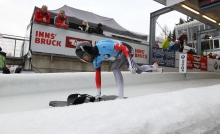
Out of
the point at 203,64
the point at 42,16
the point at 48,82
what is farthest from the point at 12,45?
the point at 203,64

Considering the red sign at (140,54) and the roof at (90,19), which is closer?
the red sign at (140,54)

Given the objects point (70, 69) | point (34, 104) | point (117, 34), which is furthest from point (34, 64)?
point (117, 34)

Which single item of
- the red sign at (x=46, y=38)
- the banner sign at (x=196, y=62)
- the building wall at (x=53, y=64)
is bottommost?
the building wall at (x=53, y=64)

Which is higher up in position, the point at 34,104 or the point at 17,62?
the point at 17,62

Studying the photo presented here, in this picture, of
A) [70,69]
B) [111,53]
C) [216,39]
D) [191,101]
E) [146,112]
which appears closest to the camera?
[146,112]

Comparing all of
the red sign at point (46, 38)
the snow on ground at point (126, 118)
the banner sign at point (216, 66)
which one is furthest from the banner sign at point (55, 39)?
the banner sign at point (216, 66)

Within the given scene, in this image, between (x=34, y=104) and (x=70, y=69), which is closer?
(x=34, y=104)

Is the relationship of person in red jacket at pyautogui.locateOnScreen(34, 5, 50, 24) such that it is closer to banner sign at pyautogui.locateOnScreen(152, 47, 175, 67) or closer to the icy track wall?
the icy track wall

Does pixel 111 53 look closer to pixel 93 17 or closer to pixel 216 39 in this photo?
pixel 93 17

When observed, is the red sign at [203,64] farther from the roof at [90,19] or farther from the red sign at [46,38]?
the red sign at [46,38]

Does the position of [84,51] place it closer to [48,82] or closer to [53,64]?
[48,82]

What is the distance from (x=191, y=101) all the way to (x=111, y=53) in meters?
1.73

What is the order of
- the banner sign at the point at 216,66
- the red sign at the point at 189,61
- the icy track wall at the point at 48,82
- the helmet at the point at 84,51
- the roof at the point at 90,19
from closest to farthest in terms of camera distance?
1. the helmet at the point at 84,51
2. the icy track wall at the point at 48,82
3. the red sign at the point at 189,61
4. the roof at the point at 90,19
5. the banner sign at the point at 216,66

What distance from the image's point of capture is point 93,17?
966 cm
